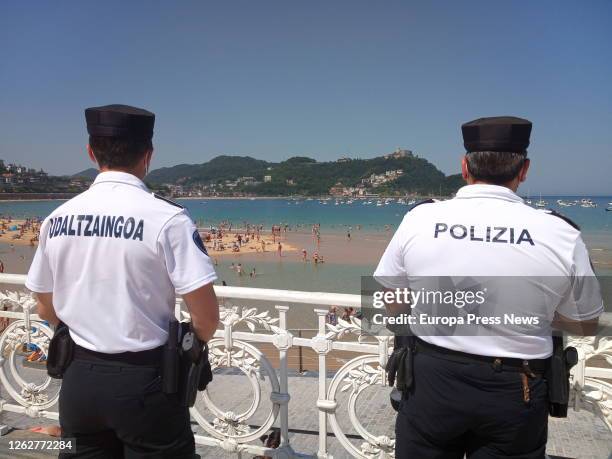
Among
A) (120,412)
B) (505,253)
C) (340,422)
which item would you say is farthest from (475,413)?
(340,422)

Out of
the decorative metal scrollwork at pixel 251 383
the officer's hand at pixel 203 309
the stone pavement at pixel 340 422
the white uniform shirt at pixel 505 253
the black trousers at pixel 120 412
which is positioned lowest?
the stone pavement at pixel 340 422

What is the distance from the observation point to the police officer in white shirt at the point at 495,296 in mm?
1834

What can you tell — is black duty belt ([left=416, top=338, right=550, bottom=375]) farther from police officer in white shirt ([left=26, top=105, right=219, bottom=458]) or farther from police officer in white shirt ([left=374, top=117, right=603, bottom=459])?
police officer in white shirt ([left=26, top=105, right=219, bottom=458])

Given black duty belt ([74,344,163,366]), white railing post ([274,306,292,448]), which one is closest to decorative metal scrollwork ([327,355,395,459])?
white railing post ([274,306,292,448])

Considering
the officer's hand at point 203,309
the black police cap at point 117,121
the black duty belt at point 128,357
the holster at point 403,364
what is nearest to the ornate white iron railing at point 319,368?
the holster at point 403,364

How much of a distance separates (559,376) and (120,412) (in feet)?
5.94

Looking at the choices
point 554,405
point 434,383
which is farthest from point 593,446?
point 434,383

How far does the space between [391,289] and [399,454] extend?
0.72 meters

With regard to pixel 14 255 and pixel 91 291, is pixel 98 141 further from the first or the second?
pixel 14 255

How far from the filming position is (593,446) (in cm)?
537

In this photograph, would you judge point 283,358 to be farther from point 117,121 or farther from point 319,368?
point 117,121

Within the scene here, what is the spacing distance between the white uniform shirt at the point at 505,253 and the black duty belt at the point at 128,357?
1180 mm

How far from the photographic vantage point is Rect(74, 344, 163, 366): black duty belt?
201 centimetres

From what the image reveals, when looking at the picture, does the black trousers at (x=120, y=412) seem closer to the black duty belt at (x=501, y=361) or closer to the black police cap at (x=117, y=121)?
the black police cap at (x=117, y=121)
